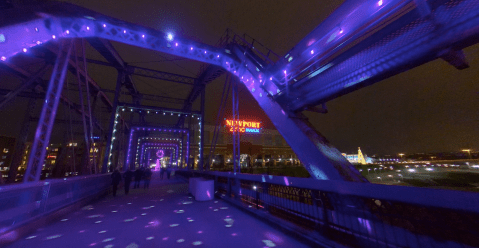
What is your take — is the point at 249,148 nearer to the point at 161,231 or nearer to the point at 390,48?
the point at 161,231

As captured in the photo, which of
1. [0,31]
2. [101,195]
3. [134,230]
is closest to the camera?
[134,230]

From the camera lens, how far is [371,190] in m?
2.11

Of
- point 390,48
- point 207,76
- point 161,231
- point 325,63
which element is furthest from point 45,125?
point 207,76

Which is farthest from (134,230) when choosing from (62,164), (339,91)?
(62,164)

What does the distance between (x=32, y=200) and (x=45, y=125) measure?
3.05 meters

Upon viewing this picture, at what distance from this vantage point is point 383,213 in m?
2.31

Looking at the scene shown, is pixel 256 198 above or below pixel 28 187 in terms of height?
below

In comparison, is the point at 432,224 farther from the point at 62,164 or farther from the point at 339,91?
the point at 62,164

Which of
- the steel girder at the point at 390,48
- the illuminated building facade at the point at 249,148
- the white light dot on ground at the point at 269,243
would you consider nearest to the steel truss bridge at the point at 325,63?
the steel girder at the point at 390,48

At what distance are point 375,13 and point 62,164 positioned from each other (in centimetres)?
2817

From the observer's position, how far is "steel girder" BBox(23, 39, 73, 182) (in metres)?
5.50

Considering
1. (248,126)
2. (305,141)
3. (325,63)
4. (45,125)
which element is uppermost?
(248,126)

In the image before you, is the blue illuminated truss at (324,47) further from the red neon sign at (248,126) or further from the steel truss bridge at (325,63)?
the red neon sign at (248,126)

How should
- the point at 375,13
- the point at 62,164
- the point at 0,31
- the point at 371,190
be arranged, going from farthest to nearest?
the point at 62,164 < the point at 0,31 < the point at 375,13 < the point at 371,190
